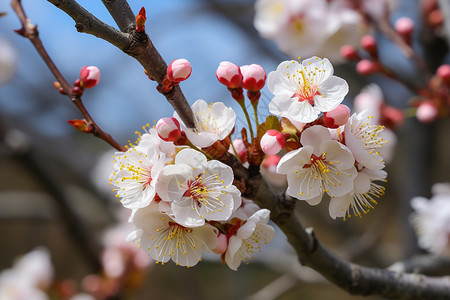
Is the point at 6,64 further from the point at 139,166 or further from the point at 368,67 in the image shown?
the point at 139,166

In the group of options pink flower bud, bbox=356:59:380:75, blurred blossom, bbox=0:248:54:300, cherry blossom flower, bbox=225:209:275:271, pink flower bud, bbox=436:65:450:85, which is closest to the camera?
cherry blossom flower, bbox=225:209:275:271

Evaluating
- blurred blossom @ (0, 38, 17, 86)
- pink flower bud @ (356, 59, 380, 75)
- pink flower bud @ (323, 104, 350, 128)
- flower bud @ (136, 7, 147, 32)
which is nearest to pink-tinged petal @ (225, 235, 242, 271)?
pink flower bud @ (323, 104, 350, 128)

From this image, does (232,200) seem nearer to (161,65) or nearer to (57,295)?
(161,65)

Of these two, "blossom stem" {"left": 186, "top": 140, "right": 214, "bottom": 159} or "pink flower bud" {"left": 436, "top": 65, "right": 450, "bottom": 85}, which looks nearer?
"blossom stem" {"left": 186, "top": 140, "right": 214, "bottom": 159}

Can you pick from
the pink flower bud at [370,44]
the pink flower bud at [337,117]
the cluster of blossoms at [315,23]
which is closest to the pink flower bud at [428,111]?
the pink flower bud at [370,44]

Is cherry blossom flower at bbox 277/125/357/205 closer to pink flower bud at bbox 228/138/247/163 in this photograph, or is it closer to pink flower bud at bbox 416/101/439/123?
pink flower bud at bbox 228/138/247/163

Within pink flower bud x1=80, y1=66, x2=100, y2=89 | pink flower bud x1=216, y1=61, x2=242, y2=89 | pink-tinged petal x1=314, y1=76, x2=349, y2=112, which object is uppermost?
pink flower bud x1=80, y1=66, x2=100, y2=89

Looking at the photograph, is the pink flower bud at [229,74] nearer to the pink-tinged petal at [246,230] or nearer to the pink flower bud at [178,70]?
the pink flower bud at [178,70]
